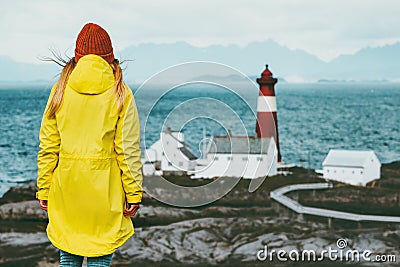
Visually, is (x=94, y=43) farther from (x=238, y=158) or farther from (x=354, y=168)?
(x=354, y=168)

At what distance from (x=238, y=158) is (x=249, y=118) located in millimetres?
3626

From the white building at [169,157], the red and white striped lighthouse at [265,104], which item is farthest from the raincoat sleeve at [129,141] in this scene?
the red and white striped lighthouse at [265,104]

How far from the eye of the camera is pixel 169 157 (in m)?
8.70

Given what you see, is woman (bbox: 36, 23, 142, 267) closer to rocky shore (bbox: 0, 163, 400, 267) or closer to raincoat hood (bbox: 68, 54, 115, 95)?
raincoat hood (bbox: 68, 54, 115, 95)

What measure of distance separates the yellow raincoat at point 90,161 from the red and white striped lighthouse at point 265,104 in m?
6.46

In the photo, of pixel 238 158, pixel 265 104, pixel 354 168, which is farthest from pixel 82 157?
pixel 354 168

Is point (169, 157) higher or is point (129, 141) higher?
point (129, 141)

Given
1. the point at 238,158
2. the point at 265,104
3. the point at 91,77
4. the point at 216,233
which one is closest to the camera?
the point at 91,77

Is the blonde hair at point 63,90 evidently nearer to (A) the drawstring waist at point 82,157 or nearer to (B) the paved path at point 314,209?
(A) the drawstring waist at point 82,157

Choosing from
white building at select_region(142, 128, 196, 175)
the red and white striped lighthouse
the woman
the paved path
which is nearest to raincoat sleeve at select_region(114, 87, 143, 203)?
the woman

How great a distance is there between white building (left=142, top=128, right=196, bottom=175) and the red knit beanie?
565cm

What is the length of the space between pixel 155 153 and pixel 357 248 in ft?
10.5

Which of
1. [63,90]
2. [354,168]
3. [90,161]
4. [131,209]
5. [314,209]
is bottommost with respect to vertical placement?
[314,209]

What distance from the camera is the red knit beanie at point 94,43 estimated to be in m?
2.07
